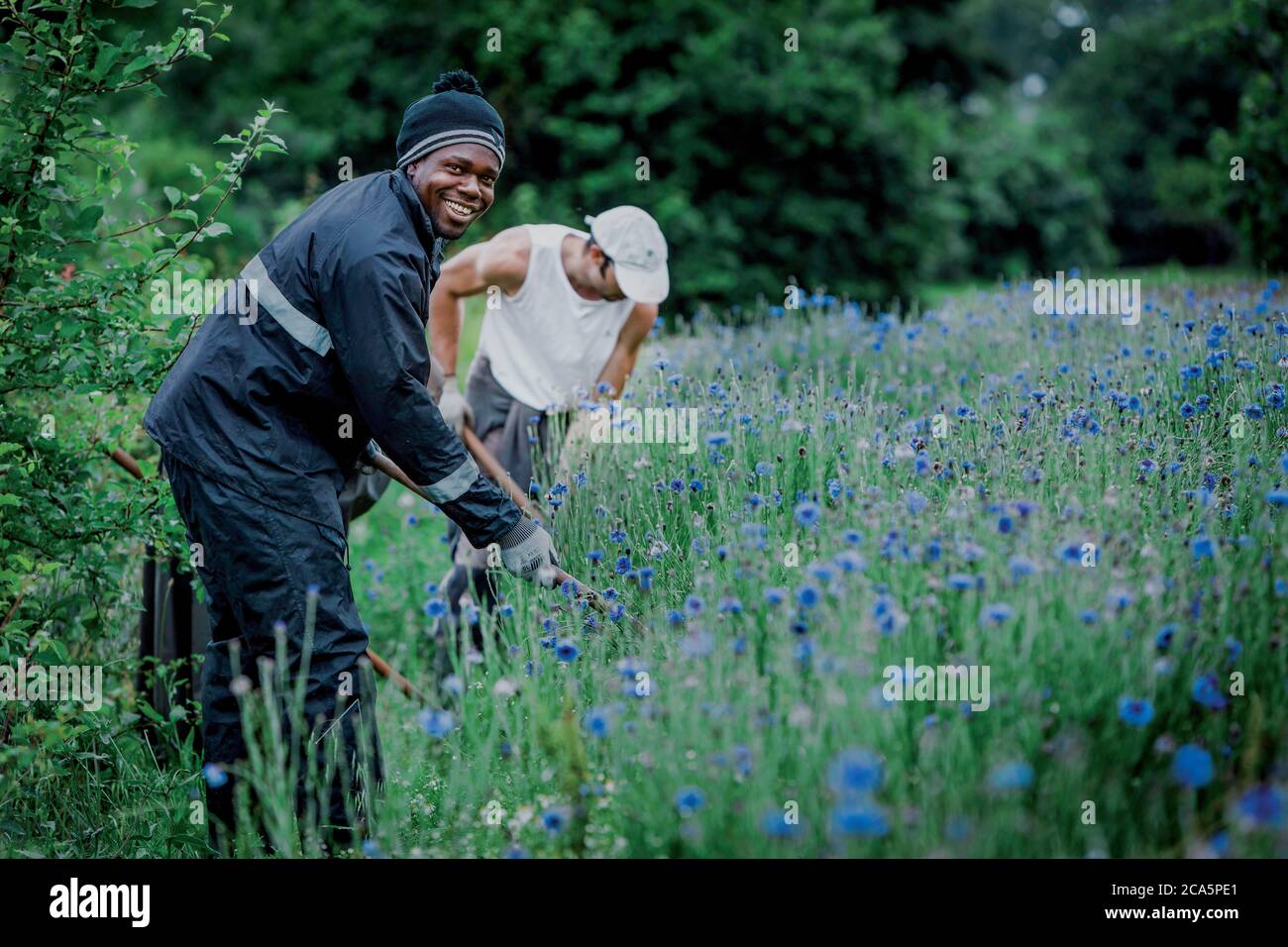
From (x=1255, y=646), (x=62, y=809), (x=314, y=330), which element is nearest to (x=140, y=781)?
(x=62, y=809)

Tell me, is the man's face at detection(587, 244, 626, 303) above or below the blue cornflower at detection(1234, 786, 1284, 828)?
above

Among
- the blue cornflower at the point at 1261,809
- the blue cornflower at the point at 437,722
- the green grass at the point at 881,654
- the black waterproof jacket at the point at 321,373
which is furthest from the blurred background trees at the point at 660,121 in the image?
the blue cornflower at the point at 1261,809

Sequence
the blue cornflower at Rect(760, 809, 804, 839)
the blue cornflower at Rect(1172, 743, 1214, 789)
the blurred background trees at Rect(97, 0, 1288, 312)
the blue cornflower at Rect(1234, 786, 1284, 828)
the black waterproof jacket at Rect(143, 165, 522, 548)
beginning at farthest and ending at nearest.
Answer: the blurred background trees at Rect(97, 0, 1288, 312) < the black waterproof jacket at Rect(143, 165, 522, 548) < the blue cornflower at Rect(760, 809, 804, 839) < the blue cornflower at Rect(1172, 743, 1214, 789) < the blue cornflower at Rect(1234, 786, 1284, 828)

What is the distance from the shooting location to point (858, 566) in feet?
8.20

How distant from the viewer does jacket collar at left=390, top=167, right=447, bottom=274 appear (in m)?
3.18

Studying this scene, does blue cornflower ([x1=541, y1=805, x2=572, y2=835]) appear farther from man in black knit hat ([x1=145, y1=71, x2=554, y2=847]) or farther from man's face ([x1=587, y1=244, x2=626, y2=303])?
man's face ([x1=587, y1=244, x2=626, y2=303])

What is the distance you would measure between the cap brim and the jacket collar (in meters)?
1.25

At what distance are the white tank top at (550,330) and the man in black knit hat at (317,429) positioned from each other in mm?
1526

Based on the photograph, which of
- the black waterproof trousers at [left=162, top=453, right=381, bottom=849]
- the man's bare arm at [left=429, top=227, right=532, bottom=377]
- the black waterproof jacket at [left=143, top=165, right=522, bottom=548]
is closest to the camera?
the black waterproof jacket at [left=143, top=165, right=522, bottom=548]

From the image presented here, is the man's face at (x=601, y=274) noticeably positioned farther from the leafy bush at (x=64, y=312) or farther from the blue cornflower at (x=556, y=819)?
the blue cornflower at (x=556, y=819)

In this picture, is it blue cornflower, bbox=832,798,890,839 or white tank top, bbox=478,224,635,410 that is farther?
white tank top, bbox=478,224,635,410

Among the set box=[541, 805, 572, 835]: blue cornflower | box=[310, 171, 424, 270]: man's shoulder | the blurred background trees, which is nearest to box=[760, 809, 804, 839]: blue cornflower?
box=[541, 805, 572, 835]: blue cornflower
